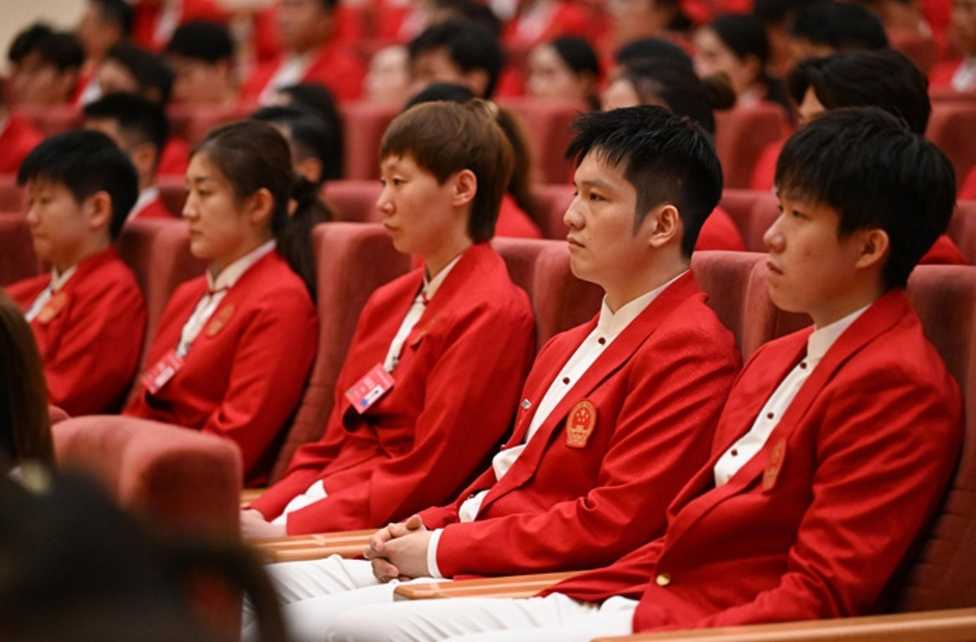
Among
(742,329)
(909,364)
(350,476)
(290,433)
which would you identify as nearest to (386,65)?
(290,433)

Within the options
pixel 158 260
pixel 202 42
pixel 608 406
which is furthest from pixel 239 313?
pixel 202 42

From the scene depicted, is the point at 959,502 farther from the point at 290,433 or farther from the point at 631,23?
Answer: the point at 631,23

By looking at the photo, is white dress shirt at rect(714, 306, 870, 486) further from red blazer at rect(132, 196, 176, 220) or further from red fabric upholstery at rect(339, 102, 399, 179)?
red fabric upholstery at rect(339, 102, 399, 179)

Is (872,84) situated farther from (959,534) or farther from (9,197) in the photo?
(9,197)

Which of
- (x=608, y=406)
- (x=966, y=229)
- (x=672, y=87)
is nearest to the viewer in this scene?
(x=608, y=406)

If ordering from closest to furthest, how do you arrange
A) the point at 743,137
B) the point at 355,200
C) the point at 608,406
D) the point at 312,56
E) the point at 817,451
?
1. the point at 817,451
2. the point at 608,406
3. the point at 355,200
4. the point at 743,137
5. the point at 312,56

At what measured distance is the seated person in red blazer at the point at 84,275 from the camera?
119 inches

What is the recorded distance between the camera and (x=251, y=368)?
8.75 feet

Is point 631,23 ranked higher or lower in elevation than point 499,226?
higher

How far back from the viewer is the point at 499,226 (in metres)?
2.85

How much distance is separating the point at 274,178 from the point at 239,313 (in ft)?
0.96

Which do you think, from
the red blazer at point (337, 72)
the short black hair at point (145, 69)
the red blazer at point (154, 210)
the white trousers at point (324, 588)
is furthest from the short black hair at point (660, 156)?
the red blazer at point (337, 72)

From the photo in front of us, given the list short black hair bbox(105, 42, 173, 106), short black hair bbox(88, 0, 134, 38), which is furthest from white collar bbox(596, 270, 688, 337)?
→ short black hair bbox(88, 0, 134, 38)

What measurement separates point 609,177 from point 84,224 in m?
1.51
